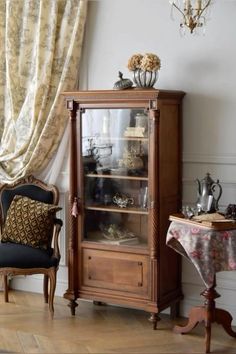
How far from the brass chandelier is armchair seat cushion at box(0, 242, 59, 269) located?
187 cm

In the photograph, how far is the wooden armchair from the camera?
4395 millimetres

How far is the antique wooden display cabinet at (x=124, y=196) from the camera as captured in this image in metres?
4.19

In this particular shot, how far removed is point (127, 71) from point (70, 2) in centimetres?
68

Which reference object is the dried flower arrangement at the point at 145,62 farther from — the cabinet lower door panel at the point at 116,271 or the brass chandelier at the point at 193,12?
the cabinet lower door panel at the point at 116,271

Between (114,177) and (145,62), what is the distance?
2.77ft

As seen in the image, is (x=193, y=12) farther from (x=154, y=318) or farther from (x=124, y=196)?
(x=154, y=318)

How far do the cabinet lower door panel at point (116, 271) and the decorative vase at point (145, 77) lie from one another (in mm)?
1180

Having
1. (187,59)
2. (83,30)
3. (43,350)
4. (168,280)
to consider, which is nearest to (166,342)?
(168,280)

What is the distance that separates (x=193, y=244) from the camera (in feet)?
12.5

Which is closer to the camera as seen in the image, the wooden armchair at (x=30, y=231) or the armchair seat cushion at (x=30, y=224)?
the wooden armchair at (x=30, y=231)

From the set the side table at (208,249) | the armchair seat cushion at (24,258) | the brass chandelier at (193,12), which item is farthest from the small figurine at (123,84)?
the armchair seat cushion at (24,258)

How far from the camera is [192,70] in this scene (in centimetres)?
436

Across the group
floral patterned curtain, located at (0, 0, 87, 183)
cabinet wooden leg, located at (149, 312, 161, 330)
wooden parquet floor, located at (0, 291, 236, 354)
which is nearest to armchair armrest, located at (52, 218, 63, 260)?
wooden parquet floor, located at (0, 291, 236, 354)

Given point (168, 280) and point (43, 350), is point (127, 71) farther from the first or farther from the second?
point (43, 350)
